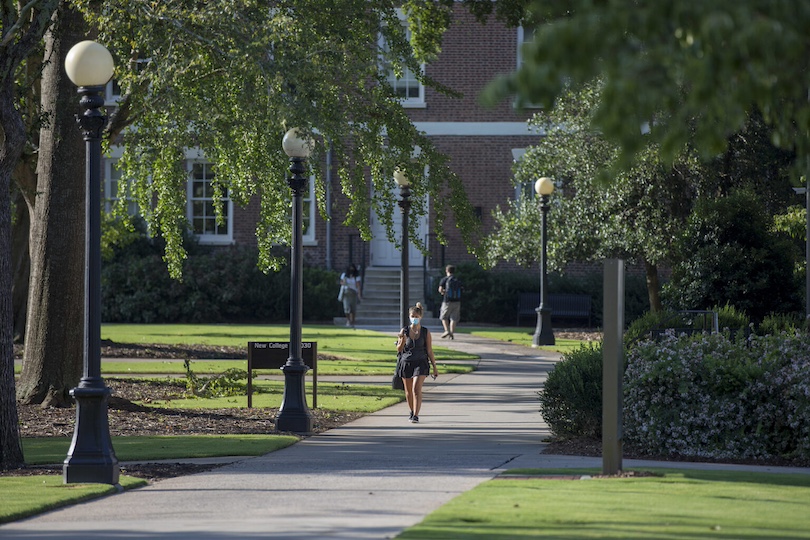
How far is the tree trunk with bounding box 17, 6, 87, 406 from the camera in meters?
15.5

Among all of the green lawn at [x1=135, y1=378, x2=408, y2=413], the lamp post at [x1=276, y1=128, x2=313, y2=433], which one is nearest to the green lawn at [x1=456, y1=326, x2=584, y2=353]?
the green lawn at [x1=135, y1=378, x2=408, y2=413]

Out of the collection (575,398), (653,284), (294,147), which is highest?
(294,147)

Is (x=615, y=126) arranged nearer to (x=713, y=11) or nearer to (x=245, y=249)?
(x=713, y=11)

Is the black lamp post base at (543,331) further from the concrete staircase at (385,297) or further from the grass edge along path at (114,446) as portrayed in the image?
the grass edge along path at (114,446)

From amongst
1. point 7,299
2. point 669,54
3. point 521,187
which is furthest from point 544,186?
point 669,54

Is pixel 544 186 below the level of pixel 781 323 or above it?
above

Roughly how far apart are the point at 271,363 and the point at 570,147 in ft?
43.2

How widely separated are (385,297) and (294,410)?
19.4m

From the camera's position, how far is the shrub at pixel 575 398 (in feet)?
41.5

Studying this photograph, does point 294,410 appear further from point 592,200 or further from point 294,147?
point 592,200

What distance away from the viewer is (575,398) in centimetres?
1270

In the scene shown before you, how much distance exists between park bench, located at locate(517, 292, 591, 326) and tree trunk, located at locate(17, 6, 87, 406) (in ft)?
59.5

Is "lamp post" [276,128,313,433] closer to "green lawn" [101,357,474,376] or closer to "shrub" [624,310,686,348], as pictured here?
"shrub" [624,310,686,348]

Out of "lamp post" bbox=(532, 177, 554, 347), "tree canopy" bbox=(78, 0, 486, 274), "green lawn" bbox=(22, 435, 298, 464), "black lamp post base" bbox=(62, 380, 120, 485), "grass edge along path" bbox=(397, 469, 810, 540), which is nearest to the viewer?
"grass edge along path" bbox=(397, 469, 810, 540)
